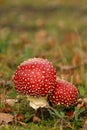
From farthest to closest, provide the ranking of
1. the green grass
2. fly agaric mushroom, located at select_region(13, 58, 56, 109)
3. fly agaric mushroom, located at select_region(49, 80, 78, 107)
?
the green grass, fly agaric mushroom, located at select_region(49, 80, 78, 107), fly agaric mushroom, located at select_region(13, 58, 56, 109)

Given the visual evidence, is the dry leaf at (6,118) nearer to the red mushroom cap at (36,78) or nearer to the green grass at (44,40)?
the green grass at (44,40)

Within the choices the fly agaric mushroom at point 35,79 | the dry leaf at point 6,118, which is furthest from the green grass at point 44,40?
the fly agaric mushroom at point 35,79

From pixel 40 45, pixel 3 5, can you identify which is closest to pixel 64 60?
pixel 40 45

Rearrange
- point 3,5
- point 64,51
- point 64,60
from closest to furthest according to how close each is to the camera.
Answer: point 64,60
point 64,51
point 3,5

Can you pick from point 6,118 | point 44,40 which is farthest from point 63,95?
point 44,40

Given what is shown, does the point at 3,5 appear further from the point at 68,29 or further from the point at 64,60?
the point at 64,60

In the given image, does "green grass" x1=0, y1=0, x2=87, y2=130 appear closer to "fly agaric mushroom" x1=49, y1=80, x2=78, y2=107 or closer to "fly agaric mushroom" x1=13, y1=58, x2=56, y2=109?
"fly agaric mushroom" x1=49, y1=80, x2=78, y2=107

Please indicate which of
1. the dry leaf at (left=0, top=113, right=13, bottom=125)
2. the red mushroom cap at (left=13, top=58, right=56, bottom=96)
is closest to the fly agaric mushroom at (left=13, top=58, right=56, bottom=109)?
the red mushroom cap at (left=13, top=58, right=56, bottom=96)
